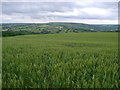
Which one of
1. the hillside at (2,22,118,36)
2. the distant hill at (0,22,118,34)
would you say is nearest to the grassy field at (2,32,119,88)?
the hillside at (2,22,118,36)

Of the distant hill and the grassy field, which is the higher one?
the distant hill

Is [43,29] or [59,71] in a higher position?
[43,29]

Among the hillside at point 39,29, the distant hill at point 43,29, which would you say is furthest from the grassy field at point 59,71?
the distant hill at point 43,29

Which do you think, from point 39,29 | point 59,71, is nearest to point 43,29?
point 39,29

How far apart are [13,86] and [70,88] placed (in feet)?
3.77

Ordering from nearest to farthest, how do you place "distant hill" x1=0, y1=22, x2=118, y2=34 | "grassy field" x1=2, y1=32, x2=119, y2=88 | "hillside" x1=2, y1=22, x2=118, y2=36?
"grassy field" x1=2, y1=32, x2=119, y2=88 → "hillside" x1=2, y1=22, x2=118, y2=36 → "distant hill" x1=0, y1=22, x2=118, y2=34

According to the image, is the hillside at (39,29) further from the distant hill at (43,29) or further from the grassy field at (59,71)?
the grassy field at (59,71)

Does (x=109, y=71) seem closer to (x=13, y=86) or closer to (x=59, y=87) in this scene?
(x=59, y=87)

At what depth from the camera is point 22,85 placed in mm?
2551

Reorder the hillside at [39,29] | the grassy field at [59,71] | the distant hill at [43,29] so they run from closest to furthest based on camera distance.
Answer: the grassy field at [59,71], the hillside at [39,29], the distant hill at [43,29]

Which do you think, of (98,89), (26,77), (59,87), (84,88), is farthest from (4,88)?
(98,89)

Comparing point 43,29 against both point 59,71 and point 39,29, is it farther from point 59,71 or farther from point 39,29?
point 59,71

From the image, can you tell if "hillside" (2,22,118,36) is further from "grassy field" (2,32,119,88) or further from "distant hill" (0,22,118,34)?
"grassy field" (2,32,119,88)

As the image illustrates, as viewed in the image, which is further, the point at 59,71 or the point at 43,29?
the point at 43,29
